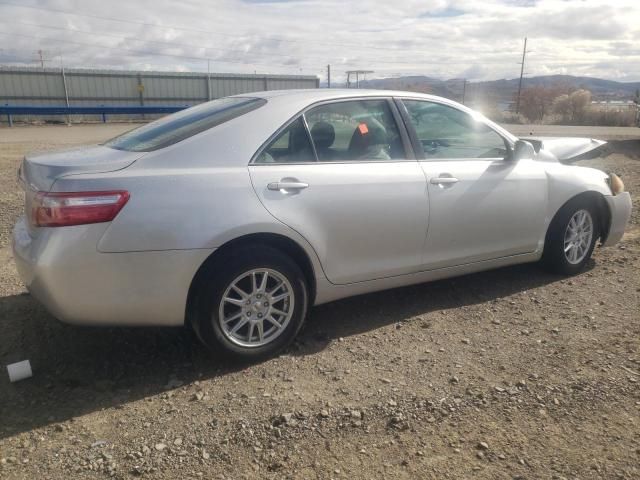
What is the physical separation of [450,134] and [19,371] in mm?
3295

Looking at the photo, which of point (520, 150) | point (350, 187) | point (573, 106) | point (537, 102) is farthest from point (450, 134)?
point (537, 102)

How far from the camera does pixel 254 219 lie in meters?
3.11

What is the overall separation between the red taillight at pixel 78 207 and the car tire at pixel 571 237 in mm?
3526

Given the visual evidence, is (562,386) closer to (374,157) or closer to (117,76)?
(374,157)

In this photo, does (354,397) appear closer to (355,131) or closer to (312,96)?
(355,131)

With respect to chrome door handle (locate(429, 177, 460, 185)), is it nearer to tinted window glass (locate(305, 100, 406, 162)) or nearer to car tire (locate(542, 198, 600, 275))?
tinted window glass (locate(305, 100, 406, 162))

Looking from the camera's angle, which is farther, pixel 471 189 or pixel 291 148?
pixel 471 189

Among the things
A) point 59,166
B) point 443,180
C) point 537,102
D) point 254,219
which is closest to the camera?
point 59,166

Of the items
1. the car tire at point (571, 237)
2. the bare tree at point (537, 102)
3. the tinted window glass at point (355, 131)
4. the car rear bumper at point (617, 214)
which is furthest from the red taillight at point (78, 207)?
the bare tree at point (537, 102)

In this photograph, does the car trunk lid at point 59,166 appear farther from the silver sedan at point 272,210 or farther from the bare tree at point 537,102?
the bare tree at point 537,102

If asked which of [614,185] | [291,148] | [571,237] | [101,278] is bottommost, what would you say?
[571,237]

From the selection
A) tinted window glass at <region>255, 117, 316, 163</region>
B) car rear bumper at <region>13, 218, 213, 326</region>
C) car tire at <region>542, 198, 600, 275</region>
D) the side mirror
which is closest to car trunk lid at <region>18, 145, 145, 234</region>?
car rear bumper at <region>13, 218, 213, 326</region>

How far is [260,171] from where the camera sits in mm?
3230

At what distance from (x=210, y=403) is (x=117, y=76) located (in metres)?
29.9
